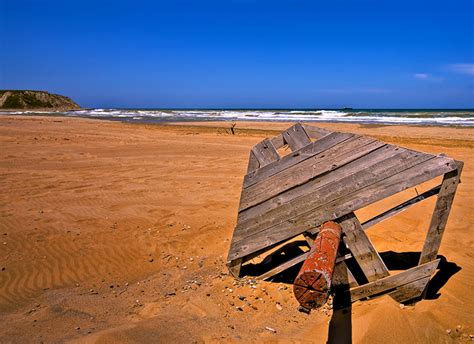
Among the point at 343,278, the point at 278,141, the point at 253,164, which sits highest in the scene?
the point at 278,141

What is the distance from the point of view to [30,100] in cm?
8112

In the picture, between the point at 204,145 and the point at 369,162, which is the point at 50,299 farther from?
the point at 204,145

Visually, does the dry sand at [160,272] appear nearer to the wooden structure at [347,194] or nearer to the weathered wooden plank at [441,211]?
the wooden structure at [347,194]

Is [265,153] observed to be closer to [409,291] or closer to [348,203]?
[348,203]

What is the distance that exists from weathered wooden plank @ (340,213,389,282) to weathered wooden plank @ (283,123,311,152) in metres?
0.95

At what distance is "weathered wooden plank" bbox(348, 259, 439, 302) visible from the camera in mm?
3586

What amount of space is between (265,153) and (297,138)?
466 millimetres

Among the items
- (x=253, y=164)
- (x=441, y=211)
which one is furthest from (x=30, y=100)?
(x=441, y=211)

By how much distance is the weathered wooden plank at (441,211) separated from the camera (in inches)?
132

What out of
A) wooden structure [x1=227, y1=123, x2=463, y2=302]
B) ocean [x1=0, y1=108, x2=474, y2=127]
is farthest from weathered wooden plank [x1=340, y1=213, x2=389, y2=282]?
ocean [x1=0, y1=108, x2=474, y2=127]

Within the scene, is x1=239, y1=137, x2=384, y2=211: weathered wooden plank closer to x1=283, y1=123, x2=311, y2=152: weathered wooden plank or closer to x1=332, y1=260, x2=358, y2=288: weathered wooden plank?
x1=283, y1=123, x2=311, y2=152: weathered wooden plank

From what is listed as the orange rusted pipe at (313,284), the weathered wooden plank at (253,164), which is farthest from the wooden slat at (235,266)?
the orange rusted pipe at (313,284)

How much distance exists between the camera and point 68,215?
22.9ft

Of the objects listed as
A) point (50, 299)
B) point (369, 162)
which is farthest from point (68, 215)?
point (369, 162)
